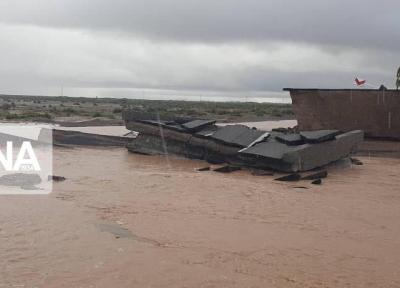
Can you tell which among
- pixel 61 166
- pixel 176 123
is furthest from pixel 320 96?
pixel 61 166

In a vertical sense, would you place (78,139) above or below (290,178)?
above

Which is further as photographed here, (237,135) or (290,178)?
(237,135)

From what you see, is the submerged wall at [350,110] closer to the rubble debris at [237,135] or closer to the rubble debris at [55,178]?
the rubble debris at [237,135]

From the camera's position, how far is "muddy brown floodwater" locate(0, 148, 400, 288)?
552 centimetres

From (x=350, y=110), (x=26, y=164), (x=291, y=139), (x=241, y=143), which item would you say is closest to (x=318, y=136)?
(x=291, y=139)

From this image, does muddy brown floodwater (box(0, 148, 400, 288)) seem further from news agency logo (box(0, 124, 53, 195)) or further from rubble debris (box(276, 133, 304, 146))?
rubble debris (box(276, 133, 304, 146))

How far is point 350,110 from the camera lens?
19.4 meters

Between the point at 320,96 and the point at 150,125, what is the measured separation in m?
6.48

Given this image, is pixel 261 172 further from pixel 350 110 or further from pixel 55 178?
pixel 350 110

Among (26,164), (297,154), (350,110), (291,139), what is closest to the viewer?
(297,154)

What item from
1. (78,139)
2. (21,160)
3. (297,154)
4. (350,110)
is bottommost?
(21,160)

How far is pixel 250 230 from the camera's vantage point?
24.9ft

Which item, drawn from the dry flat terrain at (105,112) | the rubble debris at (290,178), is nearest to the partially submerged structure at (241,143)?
the rubble debris at (290,178)

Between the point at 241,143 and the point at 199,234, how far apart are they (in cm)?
878
